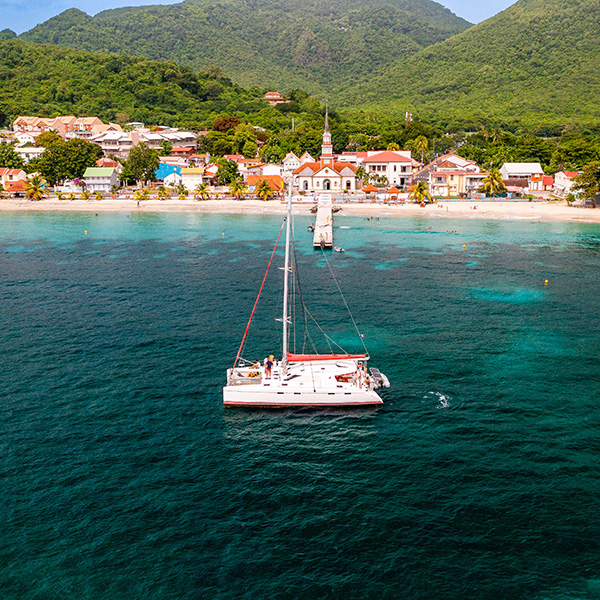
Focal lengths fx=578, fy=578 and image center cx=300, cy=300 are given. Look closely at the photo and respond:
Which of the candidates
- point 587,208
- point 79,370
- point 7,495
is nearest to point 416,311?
point 79,370

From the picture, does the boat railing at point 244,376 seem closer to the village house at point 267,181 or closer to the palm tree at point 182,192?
the palm tree at point 182,192

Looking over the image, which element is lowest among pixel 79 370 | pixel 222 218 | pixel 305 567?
pixel 305 567

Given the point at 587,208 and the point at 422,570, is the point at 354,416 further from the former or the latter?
the point at 587,208

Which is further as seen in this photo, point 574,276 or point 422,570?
point 574,276

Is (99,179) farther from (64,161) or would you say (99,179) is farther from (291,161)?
(291,161)

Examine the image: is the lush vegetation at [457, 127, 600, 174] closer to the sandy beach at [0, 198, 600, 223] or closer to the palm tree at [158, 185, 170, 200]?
the sandy beach at [0, 198, 600, 223]

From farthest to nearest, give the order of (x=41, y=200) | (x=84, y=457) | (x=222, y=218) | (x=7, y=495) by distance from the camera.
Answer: (x=41, y=200) → (x=222, y=218) → (x=84, y=457) → (x=7, y=495)
